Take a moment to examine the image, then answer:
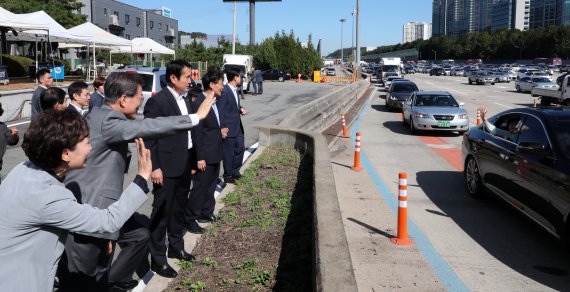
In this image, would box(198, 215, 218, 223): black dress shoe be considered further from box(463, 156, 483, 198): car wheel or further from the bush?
the bush

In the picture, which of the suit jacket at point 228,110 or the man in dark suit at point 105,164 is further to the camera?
the suit jacket at point 228,110

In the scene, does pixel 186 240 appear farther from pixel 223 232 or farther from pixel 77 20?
pixel 77 20

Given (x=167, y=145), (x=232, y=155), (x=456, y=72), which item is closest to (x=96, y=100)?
(x=232, y=155)

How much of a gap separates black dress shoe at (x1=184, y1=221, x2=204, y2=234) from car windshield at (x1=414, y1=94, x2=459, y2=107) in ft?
42.2

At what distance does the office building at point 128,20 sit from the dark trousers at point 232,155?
2445 inches

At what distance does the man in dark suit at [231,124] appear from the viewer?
26.0 ft

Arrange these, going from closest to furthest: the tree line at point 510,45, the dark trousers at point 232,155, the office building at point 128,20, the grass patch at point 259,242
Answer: the grass patch at point 259,242 → the dark trousers at point 232,155 → the office building at point 128,20 → the tree line at point 510,45

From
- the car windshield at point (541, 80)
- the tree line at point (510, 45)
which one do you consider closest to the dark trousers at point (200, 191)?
the car windshield at point (541, 80)

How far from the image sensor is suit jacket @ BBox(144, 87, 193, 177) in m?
4.77

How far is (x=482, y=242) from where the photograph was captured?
6.23m

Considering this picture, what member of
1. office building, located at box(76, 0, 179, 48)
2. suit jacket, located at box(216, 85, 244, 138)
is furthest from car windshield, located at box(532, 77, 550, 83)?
office building, located at box(76, 0, 179, 48)

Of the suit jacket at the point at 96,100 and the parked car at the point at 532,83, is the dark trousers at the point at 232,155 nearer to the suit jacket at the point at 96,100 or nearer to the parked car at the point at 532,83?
the suit jacket at the point at 96,100

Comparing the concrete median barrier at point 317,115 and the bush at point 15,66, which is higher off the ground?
the bush at point 15,66

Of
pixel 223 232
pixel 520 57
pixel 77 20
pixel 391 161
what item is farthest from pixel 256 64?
pixel 520 57
